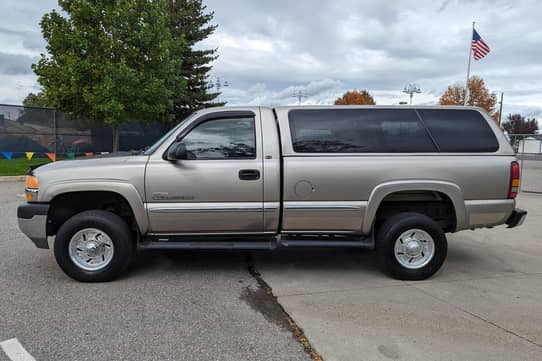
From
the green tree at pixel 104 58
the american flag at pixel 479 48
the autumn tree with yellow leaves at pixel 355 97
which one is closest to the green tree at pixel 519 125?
the autumn tree with yellow leaves at pixel 355 97

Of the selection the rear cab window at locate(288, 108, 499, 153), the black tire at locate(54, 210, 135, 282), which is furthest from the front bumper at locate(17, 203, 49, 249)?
the rear cab window at locate(288, 108, 499, 153)

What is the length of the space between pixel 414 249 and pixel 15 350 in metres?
3.82

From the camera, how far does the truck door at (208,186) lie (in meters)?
3.90

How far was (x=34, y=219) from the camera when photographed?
12.6 feet

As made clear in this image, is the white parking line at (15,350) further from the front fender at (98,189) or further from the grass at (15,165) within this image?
the grass at (15,165)

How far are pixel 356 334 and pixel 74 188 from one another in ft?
10.2

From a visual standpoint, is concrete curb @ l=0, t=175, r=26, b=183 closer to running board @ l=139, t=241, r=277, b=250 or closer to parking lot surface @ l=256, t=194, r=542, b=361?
running board @ l=139, t=241, r=277, b=250

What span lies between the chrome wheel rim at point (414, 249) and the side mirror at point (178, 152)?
254 cm

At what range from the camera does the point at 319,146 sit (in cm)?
409

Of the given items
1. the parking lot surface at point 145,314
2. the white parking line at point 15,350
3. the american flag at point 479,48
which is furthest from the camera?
the american flag at point 479,48

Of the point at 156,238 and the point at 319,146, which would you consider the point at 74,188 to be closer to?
the point at 156,238

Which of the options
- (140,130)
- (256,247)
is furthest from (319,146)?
(140,130)

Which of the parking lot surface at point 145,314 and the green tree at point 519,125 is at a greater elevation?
the green tree at point 519,125

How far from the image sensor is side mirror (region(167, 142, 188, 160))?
380 centimetres
